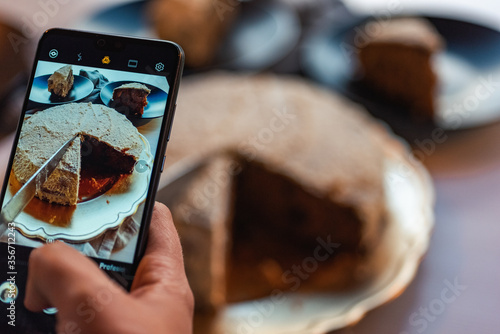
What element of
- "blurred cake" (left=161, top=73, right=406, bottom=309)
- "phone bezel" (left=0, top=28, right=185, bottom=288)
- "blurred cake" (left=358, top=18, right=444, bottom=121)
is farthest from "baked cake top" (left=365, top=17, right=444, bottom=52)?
"phone bezel" (left=0, top=28, right=185, bottom=288)

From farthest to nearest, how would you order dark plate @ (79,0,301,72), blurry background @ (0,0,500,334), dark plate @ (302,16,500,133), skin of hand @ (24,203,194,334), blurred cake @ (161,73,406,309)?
1. dark plate @ (79,0,301,72)
2. dark plate @ (302,16,500,133)
3. blurred cake @ (161,73,406,309)
4. blurry background @ (0,0,500,334)
5. skin of hand @ (24,203,194,334)

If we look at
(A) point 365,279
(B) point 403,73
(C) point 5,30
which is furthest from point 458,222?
(C) point 5,30

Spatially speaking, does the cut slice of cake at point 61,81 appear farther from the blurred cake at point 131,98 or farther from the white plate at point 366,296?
the white plate at point 366,296

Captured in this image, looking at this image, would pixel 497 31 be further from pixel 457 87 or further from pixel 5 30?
pixel 5 30

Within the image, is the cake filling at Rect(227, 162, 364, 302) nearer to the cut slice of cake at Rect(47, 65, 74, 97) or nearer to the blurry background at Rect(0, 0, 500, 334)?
the blurry background at Rect(0, 0, 500, 334)

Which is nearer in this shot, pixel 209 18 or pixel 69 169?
pixel 69 169
